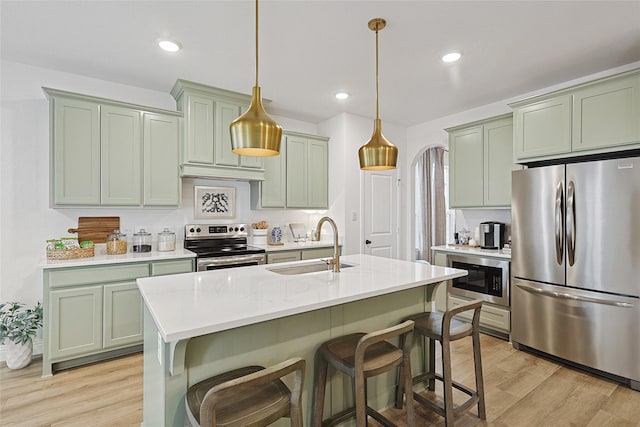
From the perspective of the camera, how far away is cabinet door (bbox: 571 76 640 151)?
254 centimetres

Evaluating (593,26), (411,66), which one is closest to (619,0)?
(593,26)

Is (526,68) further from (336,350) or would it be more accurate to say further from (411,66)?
(336,350)

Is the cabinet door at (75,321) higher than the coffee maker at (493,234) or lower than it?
lower

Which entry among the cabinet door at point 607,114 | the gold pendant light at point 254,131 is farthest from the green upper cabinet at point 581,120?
the gold pendant light at point 254,131

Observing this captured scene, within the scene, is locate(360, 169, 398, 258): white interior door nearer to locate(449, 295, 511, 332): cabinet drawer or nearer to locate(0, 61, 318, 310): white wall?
locate(449, 295, 511, 332): cabinet drawer

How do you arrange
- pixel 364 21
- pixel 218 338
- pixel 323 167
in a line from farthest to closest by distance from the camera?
pixel 323 167 → pixel 364 21 → pixel 218 338

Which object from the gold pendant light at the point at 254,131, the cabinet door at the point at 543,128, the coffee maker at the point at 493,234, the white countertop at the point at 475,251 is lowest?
the white countertop at the point at 475,251

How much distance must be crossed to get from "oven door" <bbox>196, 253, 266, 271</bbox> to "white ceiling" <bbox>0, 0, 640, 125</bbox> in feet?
6.11

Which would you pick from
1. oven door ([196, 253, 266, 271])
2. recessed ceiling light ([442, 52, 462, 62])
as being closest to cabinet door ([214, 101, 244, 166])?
oven door ([196, 253, 266, 271])

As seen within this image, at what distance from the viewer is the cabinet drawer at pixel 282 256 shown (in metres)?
3.75

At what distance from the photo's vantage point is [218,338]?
147cm

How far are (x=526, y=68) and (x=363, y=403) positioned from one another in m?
3.26

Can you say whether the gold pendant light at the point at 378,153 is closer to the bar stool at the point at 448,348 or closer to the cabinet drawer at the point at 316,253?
the bar stool at the point at 448,348

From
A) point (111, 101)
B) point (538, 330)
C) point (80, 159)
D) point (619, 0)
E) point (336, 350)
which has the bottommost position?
point (538, 330)
